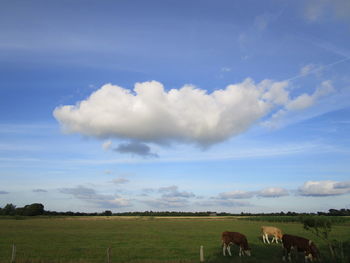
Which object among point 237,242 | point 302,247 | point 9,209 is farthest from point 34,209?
point 302,247

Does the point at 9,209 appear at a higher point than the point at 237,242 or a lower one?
higher

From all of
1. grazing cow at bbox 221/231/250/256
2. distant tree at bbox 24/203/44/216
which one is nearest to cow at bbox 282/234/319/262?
grazing cow at bbox 221/231/250/256

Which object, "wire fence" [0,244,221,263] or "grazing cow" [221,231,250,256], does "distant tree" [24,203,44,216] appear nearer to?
"wire fence" [0,244,221,263]

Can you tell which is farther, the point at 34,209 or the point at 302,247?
the point at 34,209

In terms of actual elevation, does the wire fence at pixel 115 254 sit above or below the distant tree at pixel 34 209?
below

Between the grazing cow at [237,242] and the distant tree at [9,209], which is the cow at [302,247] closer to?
the grazing cow at [237,242]

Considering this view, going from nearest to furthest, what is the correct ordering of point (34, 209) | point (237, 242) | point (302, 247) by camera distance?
1. point (302, 247)
2. point (237, 242)
3. point (34, 209)

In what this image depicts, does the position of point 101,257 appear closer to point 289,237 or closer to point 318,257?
point 289,237

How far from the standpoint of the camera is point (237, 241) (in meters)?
25.3

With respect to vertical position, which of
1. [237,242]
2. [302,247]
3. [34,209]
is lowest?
[302,247]

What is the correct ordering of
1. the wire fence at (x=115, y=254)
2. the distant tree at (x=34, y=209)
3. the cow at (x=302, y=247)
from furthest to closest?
the distant tree at (x=34, y=209) → the wire fence at (x=115, y=254) → the cow at (x=302, y=247)

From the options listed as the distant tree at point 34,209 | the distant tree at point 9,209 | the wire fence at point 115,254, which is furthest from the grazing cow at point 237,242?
the distant tree at point 9,209

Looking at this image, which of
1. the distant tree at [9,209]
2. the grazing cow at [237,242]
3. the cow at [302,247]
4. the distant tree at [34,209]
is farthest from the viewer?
the distant tree at [9,209]

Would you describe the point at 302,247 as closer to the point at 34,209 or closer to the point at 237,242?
the point at 237,242
